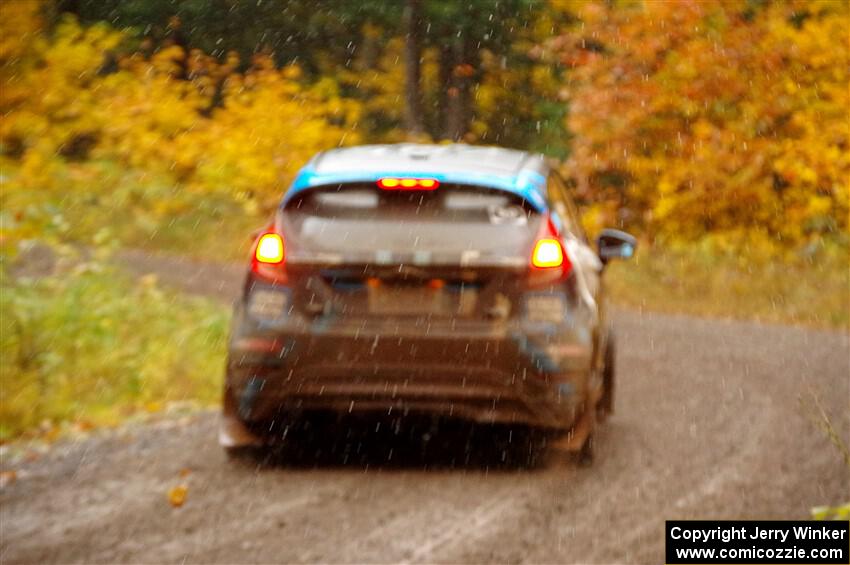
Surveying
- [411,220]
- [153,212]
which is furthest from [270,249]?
[153,212]

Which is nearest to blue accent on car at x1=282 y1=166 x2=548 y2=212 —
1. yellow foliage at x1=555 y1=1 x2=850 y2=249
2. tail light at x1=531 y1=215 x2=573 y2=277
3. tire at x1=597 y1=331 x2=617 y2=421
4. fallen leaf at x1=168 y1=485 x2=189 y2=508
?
tail light at x1=531 y1=215 x2=573 y2=277

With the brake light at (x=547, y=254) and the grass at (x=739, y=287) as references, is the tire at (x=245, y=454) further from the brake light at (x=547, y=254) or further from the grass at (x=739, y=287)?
the grass at (x=739, y=287)

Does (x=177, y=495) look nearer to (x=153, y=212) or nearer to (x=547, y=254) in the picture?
(x=547, y=254)

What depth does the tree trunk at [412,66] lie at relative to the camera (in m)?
32.3

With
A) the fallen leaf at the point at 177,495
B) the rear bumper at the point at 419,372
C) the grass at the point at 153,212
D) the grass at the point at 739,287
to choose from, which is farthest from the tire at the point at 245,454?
the grass at the point at 153,212

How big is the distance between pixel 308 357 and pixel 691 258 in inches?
513

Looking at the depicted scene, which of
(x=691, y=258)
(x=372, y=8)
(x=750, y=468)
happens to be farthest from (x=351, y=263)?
(x=372, y=8)

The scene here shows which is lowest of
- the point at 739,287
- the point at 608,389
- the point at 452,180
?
the point at 739,287

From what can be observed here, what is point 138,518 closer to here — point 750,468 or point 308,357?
point 308,357

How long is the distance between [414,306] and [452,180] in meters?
0.66

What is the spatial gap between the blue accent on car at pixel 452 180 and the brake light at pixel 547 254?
0.20 metres

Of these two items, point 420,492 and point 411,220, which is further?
point 411,220

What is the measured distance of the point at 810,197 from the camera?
800 inches

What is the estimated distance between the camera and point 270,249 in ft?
24.8
